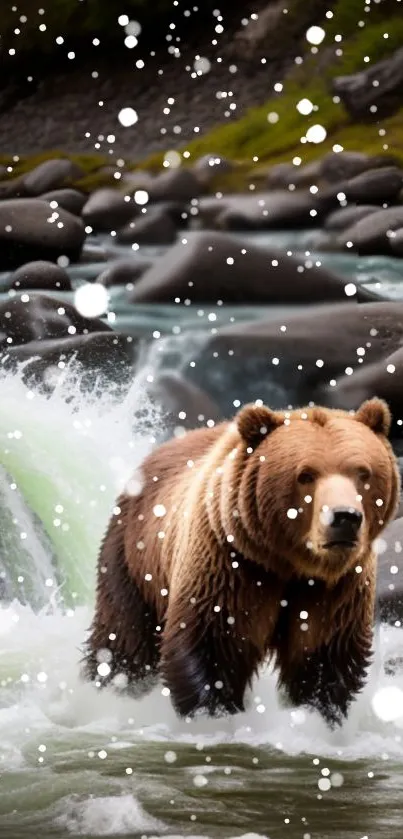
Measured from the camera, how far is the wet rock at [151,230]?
5.72 m

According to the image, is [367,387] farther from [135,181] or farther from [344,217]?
[135,181]

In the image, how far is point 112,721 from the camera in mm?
4457

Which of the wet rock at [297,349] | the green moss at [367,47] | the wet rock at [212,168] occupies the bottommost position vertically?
the wet rock at [297,349]

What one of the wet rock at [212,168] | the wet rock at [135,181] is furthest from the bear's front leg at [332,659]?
the wet rock at [135,181]

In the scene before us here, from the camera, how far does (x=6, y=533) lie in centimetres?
532

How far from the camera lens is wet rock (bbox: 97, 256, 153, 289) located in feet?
18.6

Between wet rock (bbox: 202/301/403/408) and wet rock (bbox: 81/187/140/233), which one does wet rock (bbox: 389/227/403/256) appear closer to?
wet rock (bbox: 202/301/403/408)

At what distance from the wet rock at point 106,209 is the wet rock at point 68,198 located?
0.11 feet

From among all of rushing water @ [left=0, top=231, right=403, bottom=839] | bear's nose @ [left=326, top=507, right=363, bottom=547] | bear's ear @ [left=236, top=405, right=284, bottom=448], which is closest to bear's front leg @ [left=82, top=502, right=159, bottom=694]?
rushing water @ [left=0, top=231, right=403, bottom=839]

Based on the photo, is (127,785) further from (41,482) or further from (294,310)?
(294,310)

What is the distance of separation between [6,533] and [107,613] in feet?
3.08

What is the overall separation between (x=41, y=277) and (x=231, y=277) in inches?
31.2

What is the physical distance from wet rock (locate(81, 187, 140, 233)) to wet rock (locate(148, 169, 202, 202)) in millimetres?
140

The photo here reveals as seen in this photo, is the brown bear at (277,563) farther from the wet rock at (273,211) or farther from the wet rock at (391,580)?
the wet rock at (273,211)
